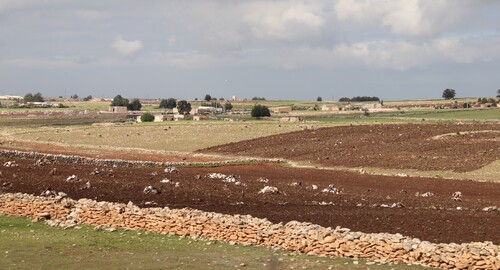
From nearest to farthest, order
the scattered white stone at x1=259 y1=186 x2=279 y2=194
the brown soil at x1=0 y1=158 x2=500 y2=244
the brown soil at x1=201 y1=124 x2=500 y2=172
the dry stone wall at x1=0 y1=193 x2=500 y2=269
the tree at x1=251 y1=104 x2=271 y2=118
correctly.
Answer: the dry stone wall at x1=0 y1=193 x2=500 y2=269 < the brown soil at x1=0 y1=158 x2=500 y2=244 < the scattered white stone at x1=259 y1=186 x2=279 y2=194 < the brown soil at x1=201 y1=124 x2=500 y2=172 < the tree at x1=251 y1=104 x2=271 y2=118

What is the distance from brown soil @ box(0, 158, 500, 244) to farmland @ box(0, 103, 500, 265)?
0.05 metres

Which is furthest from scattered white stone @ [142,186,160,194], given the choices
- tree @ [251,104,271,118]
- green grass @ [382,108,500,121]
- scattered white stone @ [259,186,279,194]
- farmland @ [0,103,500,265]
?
tree @ [251,104,271,118]

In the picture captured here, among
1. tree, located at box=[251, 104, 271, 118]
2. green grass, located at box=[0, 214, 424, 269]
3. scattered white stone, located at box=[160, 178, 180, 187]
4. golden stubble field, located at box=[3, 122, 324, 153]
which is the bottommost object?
golden stubble field, located at box=[3, 122, 324, 153]

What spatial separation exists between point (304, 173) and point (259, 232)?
88.2 feet

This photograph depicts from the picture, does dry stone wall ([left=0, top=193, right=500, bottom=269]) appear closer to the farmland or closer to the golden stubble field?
the farmland

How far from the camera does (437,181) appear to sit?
42.6 m

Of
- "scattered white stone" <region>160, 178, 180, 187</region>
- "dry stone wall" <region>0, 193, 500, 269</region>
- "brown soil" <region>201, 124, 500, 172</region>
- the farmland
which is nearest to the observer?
"dry stone wall" <region>0, 193, 500, 269</region>

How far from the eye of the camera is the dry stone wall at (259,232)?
16859 millimetres

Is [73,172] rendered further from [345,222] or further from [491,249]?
[491,249]

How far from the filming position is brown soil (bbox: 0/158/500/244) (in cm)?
2123

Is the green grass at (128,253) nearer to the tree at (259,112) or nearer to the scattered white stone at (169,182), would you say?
the scattered white stone at (169,182)

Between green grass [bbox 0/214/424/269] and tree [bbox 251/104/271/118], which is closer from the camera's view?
green grass [bbox 0/214/424/269]

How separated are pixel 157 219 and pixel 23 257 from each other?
4823mm

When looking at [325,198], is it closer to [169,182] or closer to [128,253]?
[169,182]
